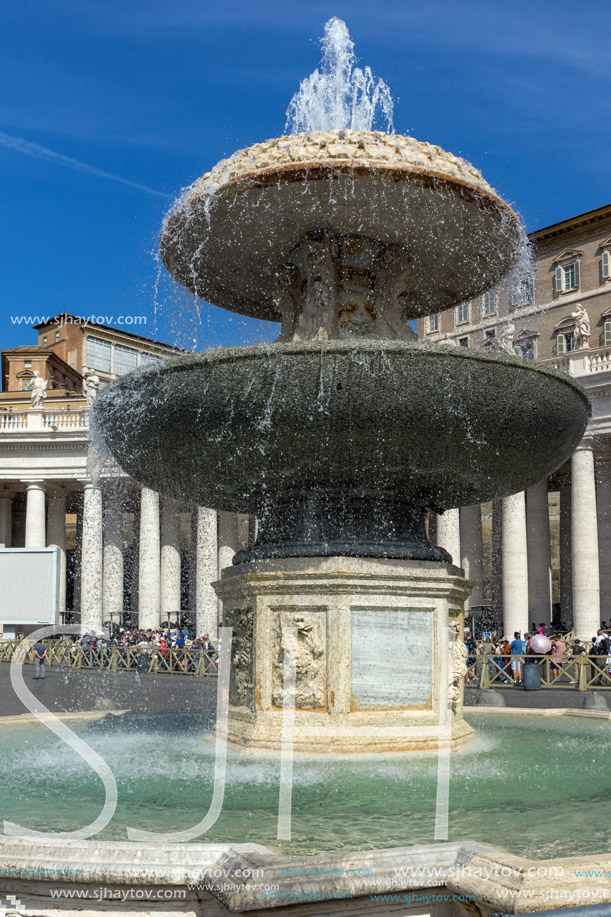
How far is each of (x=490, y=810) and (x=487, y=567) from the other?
5344 centimetres

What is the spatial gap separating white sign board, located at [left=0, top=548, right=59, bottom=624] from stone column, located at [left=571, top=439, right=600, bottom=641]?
21.2 m

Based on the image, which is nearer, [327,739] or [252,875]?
[252,875]

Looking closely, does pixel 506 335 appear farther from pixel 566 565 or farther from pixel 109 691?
pixel 566 565

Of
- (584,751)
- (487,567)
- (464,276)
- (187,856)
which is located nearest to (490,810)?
(187,856)

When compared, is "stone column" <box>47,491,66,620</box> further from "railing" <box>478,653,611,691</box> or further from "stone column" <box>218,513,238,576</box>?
"railing" <box>478,653,611,691</box>

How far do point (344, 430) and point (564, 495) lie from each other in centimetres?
4921

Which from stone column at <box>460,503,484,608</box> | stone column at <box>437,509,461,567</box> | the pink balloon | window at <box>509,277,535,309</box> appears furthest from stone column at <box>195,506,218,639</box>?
window at <box>509,277,535,309</box>

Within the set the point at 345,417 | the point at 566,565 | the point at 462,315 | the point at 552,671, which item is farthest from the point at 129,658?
the point at 462,315

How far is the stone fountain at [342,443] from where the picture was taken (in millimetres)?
7578

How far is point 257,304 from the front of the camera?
37.8 ft

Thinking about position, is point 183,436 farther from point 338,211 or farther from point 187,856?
point 187,856

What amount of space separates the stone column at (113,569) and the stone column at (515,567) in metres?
18.4

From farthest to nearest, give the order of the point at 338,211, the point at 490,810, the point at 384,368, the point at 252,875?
1. the point at 338,211
2. the point at 384,368
3. the point at 490,810
4. the point at 252,875

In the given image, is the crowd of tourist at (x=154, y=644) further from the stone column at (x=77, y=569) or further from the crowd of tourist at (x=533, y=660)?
the stone column at (x=77, y=569)
